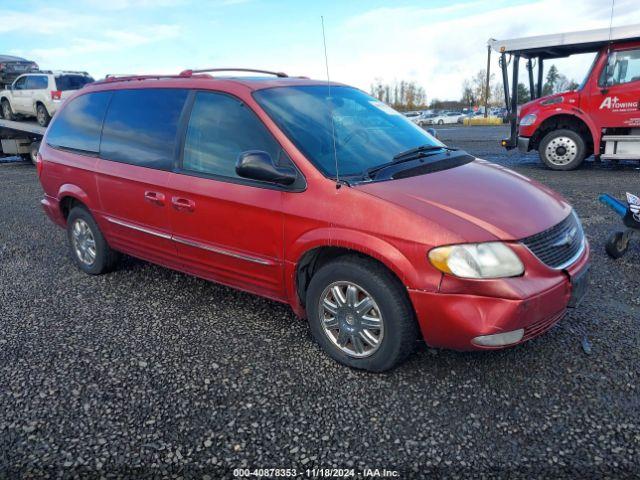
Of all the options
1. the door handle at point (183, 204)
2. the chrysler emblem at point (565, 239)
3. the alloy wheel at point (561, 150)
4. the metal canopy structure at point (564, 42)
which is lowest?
the alloy wheel at point (561, 150)

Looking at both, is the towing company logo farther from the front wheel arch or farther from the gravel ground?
the gravel ground

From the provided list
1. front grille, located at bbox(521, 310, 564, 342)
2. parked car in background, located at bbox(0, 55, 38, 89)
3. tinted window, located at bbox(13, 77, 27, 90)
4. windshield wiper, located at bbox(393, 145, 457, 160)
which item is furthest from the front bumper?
parked car in background, located at bbox(0, 55, 38, 89)

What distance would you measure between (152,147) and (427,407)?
9.03 ft

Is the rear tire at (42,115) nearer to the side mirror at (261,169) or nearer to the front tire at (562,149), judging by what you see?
the front tire at (562,149)

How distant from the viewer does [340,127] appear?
3609 millimetres

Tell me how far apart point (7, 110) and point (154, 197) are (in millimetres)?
14984

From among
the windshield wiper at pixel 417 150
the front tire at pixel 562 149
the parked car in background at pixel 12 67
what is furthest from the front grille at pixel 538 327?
the parked car in background at pixel 12 67

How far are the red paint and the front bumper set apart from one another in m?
8.57

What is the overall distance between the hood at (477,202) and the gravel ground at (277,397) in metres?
0.88

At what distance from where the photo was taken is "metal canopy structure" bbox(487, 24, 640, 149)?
9715 millimetres

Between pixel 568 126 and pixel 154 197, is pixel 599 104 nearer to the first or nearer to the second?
pixel 568 126

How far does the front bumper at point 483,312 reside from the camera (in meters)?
2.67

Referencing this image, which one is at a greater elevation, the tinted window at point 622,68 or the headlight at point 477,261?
the tinted window at point 622,68

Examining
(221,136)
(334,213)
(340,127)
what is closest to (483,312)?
(334,213)
